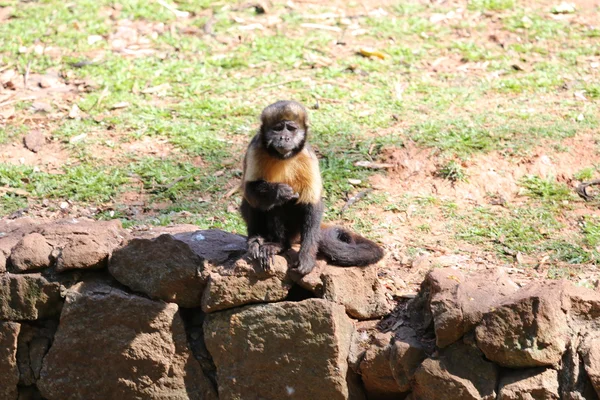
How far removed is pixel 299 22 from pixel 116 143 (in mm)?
3099

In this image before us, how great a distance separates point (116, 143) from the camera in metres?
7.82

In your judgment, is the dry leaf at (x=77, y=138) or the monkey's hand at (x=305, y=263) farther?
the dry leaf at (x=77, y=138)

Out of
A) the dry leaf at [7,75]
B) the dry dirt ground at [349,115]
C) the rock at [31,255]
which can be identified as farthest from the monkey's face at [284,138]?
the dry leaf at [7,75]

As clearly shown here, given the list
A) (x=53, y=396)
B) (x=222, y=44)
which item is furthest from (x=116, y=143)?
(x=53, y=396)

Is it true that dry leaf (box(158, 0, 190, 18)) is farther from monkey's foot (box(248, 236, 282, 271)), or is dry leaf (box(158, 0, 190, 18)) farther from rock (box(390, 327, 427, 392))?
rock (box(390, 327, 427, 392))

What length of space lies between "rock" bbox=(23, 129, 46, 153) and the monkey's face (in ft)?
11.2

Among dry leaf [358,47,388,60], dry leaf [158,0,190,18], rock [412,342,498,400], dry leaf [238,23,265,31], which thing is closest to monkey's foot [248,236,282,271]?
rock [412,342,498,400]

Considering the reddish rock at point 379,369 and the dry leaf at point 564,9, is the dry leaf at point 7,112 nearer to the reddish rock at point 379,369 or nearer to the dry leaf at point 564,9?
the reddish rock at point 379,369

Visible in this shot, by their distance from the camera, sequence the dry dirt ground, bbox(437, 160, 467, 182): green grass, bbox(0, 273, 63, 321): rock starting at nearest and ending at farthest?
bbox(0, 273, 63, 321): rock → the dry dirt ground → bbox(437, 160, 467, 182): green grass

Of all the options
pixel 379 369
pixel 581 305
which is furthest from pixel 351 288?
pixel 581 305

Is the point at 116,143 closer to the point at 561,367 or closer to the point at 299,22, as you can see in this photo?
the point at 299,22

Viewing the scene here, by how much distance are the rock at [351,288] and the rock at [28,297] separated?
166 cm

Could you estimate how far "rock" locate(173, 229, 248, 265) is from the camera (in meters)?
5.16

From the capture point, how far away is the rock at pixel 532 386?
4.51 metres
